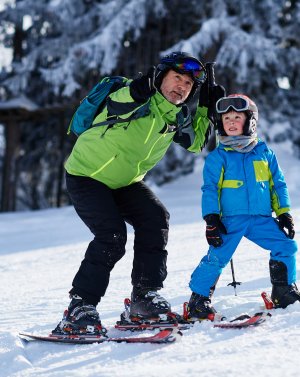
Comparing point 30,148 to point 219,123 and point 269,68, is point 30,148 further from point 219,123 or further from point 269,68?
point 219,123

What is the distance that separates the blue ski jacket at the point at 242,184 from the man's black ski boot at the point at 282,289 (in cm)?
37

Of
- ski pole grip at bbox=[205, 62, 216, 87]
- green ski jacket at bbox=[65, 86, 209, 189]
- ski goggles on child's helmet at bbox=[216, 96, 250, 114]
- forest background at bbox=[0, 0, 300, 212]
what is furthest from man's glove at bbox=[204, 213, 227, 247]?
forest background at bbox=[0, 0, 300, 212]

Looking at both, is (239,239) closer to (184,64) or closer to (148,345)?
(148,345)

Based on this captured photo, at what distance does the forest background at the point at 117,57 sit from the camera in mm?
14844

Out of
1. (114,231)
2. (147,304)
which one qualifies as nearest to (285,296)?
(147,304)

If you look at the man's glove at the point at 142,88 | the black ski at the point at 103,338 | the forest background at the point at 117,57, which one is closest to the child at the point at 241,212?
the black ski at the point at 103,338

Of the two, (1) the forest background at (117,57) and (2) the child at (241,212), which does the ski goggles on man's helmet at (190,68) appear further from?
(1) the forest background at (117,57)

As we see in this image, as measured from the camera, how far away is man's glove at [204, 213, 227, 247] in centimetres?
347

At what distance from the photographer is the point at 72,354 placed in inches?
121

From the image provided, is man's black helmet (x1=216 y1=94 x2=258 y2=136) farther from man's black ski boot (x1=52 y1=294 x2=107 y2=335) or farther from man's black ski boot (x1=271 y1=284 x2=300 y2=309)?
man's black ski boot (x1=52 y1=294 x2=107 y2=335)

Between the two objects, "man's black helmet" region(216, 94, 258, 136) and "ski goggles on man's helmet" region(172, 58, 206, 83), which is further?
"man's black helmet" region(216, 94, 258, 136)

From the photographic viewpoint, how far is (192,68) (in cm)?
354

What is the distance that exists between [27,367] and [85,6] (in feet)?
54.9

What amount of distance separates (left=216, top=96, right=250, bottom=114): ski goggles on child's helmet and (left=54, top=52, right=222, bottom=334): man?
0.22m
